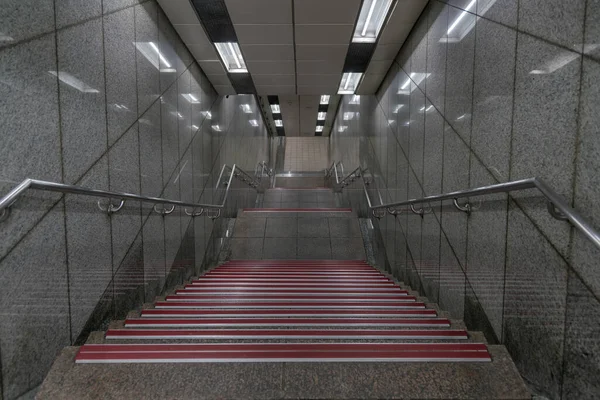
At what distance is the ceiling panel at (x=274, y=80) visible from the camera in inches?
205

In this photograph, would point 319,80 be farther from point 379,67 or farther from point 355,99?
point 355,99

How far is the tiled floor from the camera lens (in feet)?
59.3

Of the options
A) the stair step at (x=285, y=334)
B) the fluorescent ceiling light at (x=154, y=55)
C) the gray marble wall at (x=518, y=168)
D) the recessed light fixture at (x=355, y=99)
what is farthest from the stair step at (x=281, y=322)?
the recessed light fixture at (x=355, y=99)

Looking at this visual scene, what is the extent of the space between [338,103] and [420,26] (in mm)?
7750

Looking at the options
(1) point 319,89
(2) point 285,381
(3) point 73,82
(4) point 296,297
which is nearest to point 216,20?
(3) point 73,82

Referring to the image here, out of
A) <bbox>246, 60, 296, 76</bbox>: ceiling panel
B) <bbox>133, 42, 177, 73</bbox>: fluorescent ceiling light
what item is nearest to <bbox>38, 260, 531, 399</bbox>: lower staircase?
<bbox>133, 42, 177, 73</bbox>: fluorescent ceiling light

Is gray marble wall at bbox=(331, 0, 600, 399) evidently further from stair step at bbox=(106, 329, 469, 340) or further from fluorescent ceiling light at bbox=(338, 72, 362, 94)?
fluorescent ceiling light at bbox=(338, 72, 362, 94)

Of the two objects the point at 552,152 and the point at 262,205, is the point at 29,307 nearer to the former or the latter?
the point at 552,152

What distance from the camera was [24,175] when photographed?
4.83 ft

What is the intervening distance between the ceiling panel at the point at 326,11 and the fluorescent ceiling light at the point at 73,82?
210cm

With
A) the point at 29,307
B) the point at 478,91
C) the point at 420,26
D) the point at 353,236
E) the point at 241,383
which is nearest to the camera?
the point at 241,383

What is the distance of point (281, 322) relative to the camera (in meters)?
1.91

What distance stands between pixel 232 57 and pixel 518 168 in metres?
4.18

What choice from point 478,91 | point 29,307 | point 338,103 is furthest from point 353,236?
point 338,103
